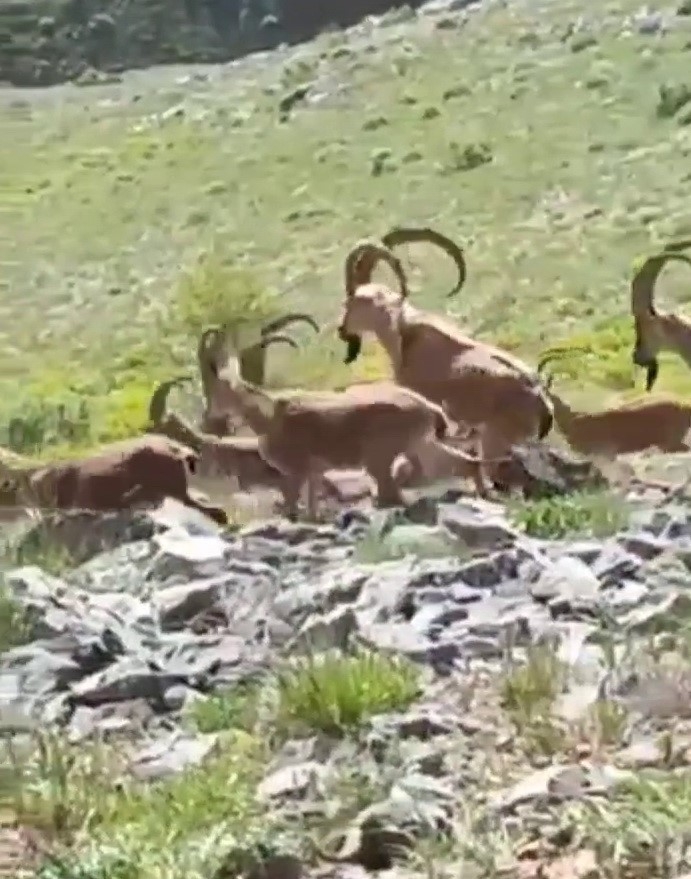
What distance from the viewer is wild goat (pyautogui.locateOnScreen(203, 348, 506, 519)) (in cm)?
1098

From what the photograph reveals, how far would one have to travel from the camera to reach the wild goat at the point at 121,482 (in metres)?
11.1

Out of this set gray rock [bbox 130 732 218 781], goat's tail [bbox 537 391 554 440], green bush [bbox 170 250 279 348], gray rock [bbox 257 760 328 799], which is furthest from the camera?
green bush [bbox 170 250 279 348]

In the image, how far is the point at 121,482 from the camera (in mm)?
11188

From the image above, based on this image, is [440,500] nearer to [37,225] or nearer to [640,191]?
[640,191]

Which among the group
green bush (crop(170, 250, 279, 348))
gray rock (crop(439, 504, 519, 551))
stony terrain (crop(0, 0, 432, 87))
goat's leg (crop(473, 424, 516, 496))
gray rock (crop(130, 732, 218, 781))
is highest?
stony terrain (crop(0, 0, 432, 87))

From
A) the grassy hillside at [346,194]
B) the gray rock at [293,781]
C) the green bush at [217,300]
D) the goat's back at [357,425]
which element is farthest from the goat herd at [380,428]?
the green bush at [217,300]

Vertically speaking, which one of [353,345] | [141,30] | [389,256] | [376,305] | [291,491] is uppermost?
[141,30]

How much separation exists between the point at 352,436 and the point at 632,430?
177 centimetres

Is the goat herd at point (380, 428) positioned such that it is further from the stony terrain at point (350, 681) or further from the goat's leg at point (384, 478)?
the stony terrain at point (350, 681)

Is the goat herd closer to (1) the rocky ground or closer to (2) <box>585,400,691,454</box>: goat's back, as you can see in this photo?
(2) <box>585,400,691,454</box>: goat's back

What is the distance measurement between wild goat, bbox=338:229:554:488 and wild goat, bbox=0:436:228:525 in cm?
150

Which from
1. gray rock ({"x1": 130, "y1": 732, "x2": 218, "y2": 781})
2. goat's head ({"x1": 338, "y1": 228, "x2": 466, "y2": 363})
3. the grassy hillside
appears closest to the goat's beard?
goat's head ({"x1": 338, "y1": 228, "x2": 466, "y2": 363})

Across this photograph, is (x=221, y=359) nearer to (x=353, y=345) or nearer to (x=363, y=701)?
(x=353, y=345)

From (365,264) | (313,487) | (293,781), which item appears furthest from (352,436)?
(293,781)
